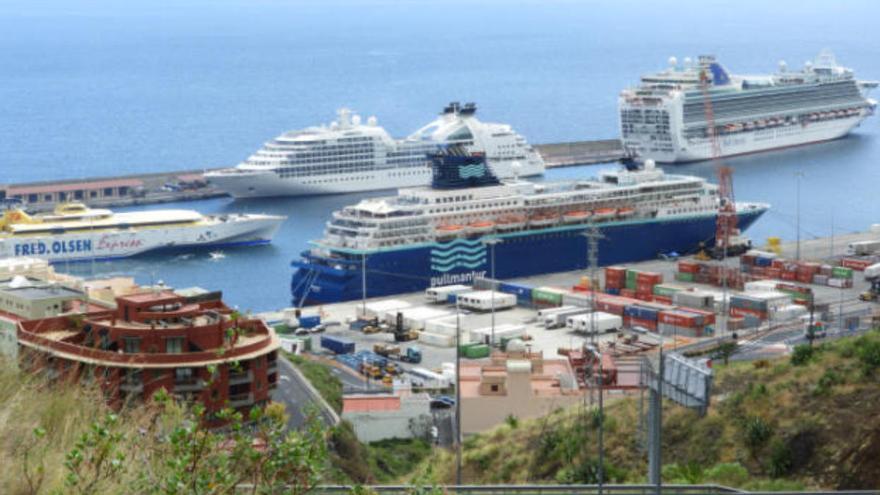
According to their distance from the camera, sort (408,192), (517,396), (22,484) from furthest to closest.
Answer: (408,192)
(517,396)
(22,484)

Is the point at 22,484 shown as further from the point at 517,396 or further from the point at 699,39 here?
the point at 699,39

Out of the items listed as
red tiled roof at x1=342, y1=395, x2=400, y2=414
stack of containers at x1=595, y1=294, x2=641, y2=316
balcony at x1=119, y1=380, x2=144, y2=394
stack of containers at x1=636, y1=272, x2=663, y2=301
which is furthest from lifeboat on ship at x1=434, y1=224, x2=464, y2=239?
balcony at x1=119, y1=380, x2=144, y2=394

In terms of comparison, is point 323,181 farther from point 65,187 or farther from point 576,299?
point 576,299

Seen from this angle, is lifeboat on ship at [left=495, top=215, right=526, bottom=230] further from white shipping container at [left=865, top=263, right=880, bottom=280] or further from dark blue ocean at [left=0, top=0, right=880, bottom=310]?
white shipping container at [left=865, top=263, right=880, bottom=280]

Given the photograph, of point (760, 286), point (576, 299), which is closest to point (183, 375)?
point (576, 299)

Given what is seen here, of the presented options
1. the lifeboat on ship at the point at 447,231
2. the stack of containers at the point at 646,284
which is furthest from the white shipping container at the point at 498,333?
the lifeboat on ship at the point at 447,231

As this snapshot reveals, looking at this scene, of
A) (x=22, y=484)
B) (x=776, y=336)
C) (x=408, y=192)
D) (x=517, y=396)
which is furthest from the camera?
(x=408, y=192)

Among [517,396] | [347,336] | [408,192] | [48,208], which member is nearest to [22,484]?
[517,396]
